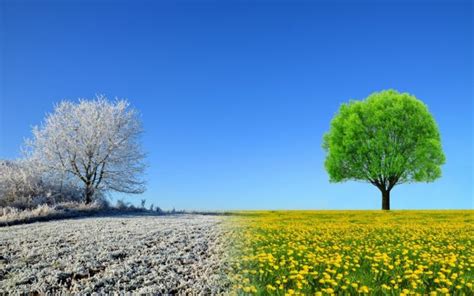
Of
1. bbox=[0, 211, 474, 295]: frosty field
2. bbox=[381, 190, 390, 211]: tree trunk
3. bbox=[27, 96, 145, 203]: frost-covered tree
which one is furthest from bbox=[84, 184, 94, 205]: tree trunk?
bbox=[381, 190, 390, 211]: tree trunk

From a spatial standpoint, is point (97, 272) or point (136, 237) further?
point (136, 237)

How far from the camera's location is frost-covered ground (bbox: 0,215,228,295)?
6.83 meters

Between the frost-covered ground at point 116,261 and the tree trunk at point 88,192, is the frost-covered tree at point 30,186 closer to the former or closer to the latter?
the tree trunk at point 88,192

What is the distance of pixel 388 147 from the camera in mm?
37469

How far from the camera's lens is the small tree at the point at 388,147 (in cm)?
3756

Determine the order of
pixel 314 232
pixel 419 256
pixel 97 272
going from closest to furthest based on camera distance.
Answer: pixel 97 272 < pixel 419 256 < pixel 314 232

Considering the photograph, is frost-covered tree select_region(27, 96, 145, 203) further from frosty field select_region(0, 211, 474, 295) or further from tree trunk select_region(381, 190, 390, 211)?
tree trunk select_region(381, 190, 390, 211)

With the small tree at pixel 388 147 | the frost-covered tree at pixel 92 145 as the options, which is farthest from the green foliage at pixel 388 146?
the frost-covered tree at pixel 92 145

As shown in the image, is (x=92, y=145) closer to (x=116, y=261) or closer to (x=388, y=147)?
(x=116, y=261)

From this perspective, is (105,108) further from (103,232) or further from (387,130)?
(387,130)

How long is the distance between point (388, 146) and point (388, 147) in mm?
214

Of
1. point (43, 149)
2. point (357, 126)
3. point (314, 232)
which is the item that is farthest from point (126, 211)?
point (357, 126)

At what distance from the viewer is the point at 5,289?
6934 mm

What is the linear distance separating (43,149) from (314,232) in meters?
14.4
